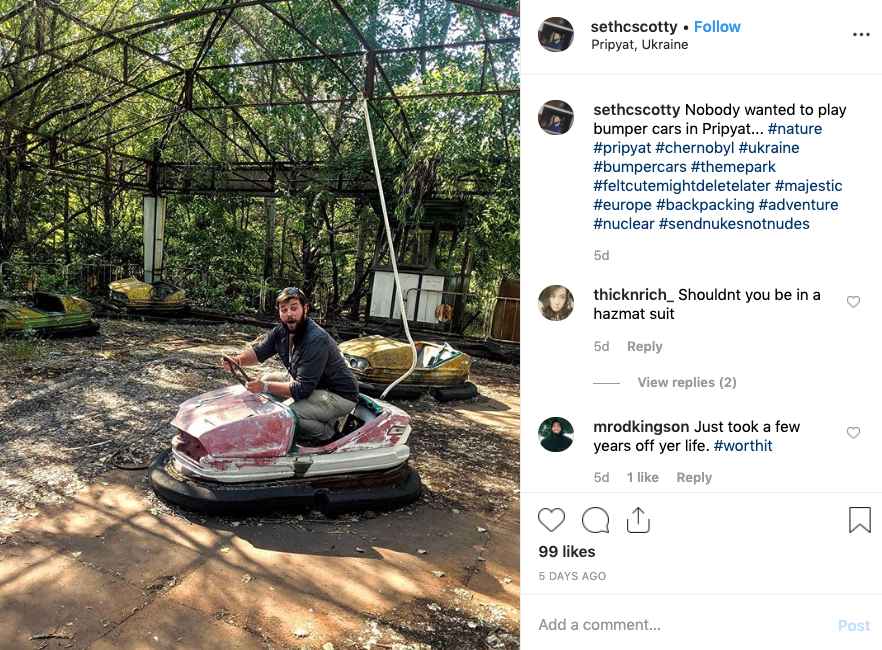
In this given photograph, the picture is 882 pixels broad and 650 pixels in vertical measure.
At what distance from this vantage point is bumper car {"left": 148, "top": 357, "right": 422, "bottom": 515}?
3545mm

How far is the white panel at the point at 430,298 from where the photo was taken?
11562 mm

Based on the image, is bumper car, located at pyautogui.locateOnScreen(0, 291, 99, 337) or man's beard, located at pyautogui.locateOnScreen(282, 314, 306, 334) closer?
man's beard, located at pyautogui.locateOnScreen(282, 314, 306, 334)

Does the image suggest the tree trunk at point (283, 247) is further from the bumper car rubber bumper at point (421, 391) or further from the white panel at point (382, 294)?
the bumper car rubber bumper at point (421, 391)

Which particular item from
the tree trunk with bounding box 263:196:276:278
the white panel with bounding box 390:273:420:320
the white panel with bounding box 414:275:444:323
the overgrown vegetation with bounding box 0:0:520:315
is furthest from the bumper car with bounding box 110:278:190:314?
the white panel with bounding box 414:275:444:323

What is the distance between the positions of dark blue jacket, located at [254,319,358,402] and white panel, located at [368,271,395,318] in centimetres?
807

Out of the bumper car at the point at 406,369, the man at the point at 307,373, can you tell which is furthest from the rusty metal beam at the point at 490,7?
the man at the point at 307,373

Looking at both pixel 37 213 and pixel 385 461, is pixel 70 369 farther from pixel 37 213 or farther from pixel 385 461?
pixel 37 213

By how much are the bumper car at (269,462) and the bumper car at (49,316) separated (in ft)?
18.1

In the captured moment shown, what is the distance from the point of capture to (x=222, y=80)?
14.5 meters
